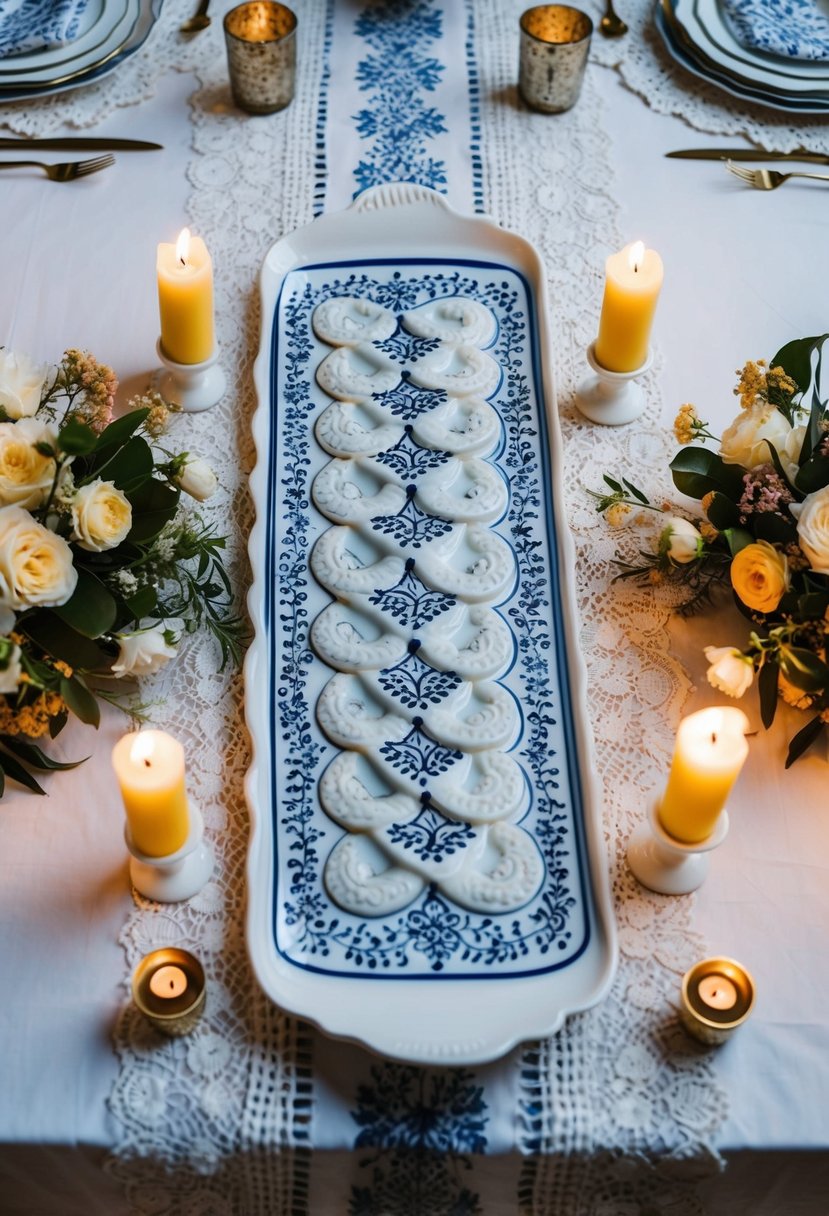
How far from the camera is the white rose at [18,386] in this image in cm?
101

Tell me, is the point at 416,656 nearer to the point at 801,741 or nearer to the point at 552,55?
the point at 801,741

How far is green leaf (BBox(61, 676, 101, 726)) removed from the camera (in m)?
1.00

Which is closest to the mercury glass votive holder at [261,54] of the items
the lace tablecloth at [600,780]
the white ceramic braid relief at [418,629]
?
the lace tablecloth at [600,780]

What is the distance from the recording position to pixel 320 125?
1552 millimetres

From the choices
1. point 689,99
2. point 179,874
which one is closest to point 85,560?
point 179,874

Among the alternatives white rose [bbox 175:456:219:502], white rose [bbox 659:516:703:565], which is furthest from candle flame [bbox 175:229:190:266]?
white rose [bbox 659:516:703:565]

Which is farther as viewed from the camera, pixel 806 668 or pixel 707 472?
pixel 707 472

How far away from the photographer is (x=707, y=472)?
1117 mm

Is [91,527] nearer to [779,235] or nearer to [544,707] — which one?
[544,707]

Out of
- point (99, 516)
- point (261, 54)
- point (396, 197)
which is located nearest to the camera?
point (99, 516)

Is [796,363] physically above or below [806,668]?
above

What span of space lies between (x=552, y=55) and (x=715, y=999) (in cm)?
115

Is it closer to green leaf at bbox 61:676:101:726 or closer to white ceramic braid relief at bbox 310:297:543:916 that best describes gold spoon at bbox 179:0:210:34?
white ceramic braid relief at bbox 310:297:543:916

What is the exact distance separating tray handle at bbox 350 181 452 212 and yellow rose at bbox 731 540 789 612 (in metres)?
0.59
